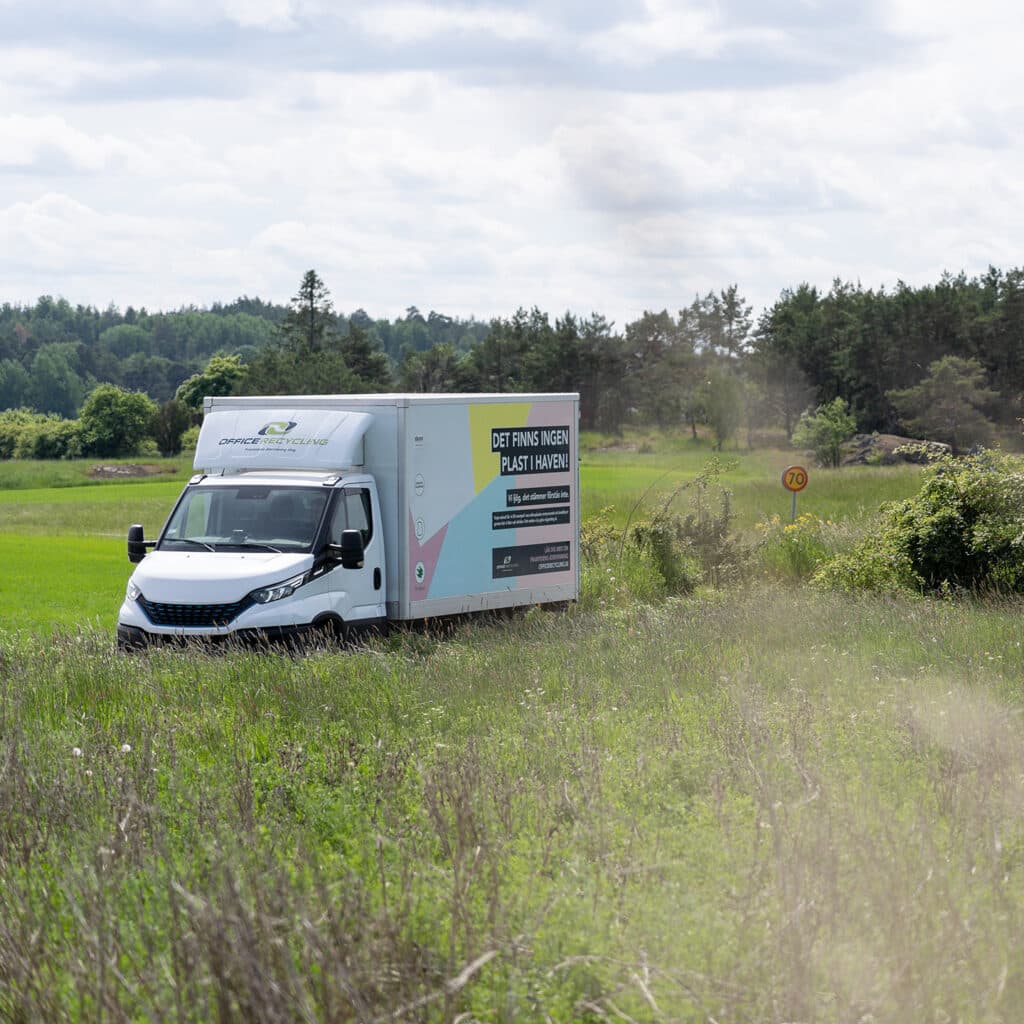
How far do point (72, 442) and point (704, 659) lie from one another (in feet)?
395

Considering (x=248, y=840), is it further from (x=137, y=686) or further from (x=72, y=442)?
(x=72, y=442)

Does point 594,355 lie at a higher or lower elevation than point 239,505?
higher

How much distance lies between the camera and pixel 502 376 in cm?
10462

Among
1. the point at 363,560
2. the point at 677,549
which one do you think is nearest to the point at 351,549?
the point at 363,560

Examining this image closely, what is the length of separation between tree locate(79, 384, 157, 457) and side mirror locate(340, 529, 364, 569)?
10947 cm

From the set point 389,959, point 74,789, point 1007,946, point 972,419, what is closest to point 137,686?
point 74,789

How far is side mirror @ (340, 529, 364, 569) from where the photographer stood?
15.2 m

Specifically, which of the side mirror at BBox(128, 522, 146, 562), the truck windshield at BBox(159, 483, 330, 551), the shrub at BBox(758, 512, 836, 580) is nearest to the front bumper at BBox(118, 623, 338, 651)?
the truck windshield at BBox(159, 483, 330, 551)

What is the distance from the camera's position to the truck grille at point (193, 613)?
14.6 metres

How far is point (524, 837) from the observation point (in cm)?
615

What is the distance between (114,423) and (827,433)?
71.7m

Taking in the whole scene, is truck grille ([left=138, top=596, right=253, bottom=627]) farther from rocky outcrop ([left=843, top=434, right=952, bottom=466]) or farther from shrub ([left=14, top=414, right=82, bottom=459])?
shrub ([left=14, top=414, right=82, bottom=459])

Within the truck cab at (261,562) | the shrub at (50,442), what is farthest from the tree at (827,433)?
the shrub at (50,442)

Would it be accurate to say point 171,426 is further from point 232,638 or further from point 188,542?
point 232,638
